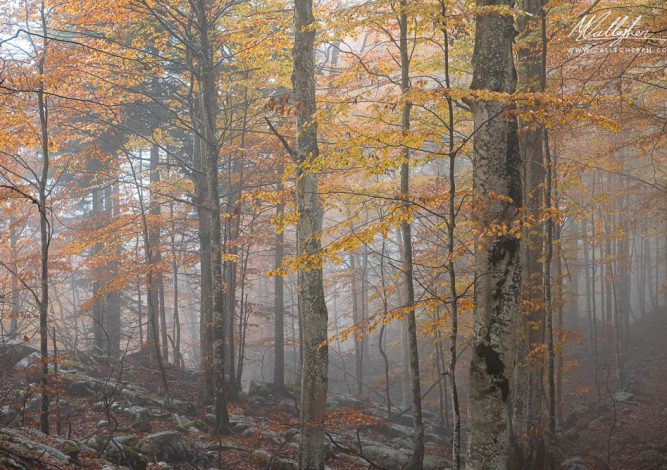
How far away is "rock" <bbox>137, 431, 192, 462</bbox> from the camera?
328 inches

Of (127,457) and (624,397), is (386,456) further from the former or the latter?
(624,397)

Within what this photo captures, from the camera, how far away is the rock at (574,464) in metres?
10.5

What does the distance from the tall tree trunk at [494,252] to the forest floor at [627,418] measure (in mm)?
4779

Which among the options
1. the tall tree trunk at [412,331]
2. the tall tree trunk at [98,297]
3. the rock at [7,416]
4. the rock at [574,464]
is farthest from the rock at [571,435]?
the rock at [7,416]

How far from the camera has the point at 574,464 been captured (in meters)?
10.8

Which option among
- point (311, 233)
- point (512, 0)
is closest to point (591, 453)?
point (311, 233)

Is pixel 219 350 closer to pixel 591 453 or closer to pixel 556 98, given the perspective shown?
pixel 556 98

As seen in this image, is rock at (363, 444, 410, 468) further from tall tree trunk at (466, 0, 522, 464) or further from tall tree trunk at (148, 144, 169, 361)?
tall tree trunk at (148, 144, 169, 361)

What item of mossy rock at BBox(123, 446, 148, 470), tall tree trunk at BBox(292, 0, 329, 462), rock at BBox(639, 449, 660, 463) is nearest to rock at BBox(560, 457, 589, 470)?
rock at BBox(639, 449, 660, 463)

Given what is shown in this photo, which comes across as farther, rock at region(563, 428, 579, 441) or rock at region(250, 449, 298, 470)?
rock at region(563, 428, 579, 441)

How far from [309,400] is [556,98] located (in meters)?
5.37

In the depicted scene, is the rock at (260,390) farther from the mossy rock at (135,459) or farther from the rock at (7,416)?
the mossy rock at (135,459)

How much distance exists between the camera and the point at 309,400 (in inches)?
293

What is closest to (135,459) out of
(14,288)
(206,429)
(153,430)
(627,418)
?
(153,430)
